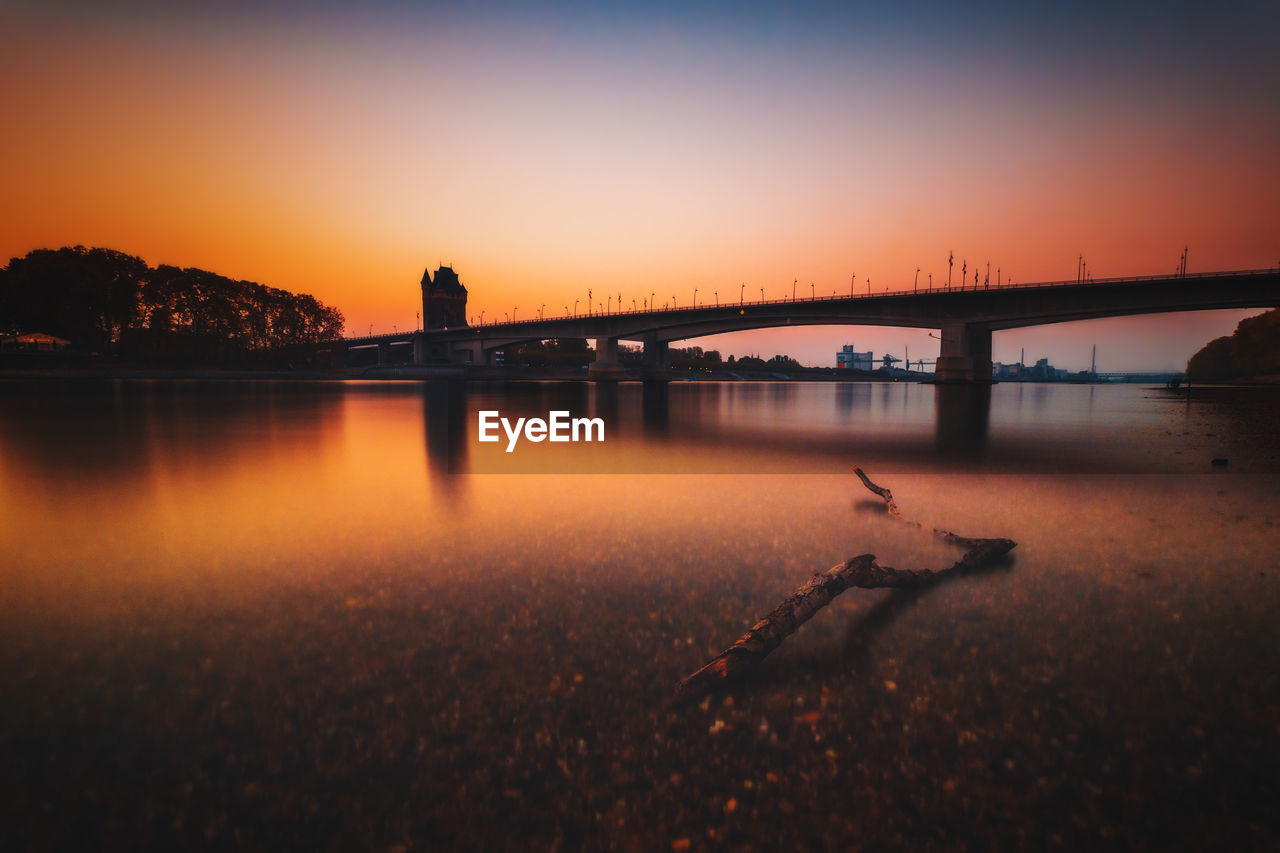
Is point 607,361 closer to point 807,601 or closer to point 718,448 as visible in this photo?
point 718,448

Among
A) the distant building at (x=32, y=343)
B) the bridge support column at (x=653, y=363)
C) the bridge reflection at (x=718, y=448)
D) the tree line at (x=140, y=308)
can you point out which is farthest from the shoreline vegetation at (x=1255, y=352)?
the distant building at (x=32, y=343)

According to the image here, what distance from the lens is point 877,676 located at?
4.61 meters

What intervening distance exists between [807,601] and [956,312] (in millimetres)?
85046

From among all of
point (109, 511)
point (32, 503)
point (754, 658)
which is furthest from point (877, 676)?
point (32, 503)

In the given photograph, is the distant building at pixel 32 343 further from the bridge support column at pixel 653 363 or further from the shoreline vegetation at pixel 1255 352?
the shoreline vegetation at pixel 1255 352

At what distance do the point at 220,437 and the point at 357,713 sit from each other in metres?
21.3

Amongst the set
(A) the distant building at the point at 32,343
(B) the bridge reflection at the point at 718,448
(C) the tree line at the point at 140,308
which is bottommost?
(B) the bridge reflection at the point at 718,448

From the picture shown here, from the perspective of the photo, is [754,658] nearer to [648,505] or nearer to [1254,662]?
[1254,662]

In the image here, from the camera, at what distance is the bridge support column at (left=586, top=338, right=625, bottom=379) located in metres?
116

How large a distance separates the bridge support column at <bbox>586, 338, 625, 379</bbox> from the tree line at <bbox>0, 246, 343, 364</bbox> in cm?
6698

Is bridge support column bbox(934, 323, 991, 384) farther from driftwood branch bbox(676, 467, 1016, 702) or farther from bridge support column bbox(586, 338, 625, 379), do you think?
driftwood branch bbox(676, 467, 1016, 702)

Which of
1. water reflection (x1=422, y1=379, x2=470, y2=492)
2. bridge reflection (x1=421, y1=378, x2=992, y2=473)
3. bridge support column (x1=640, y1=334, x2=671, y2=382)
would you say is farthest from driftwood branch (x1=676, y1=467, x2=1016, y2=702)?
bridge support column (x1=640, y1=334, x2=671, y2=382)

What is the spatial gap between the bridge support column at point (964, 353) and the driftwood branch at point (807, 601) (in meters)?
81.4

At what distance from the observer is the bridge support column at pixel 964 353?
78.6 m
